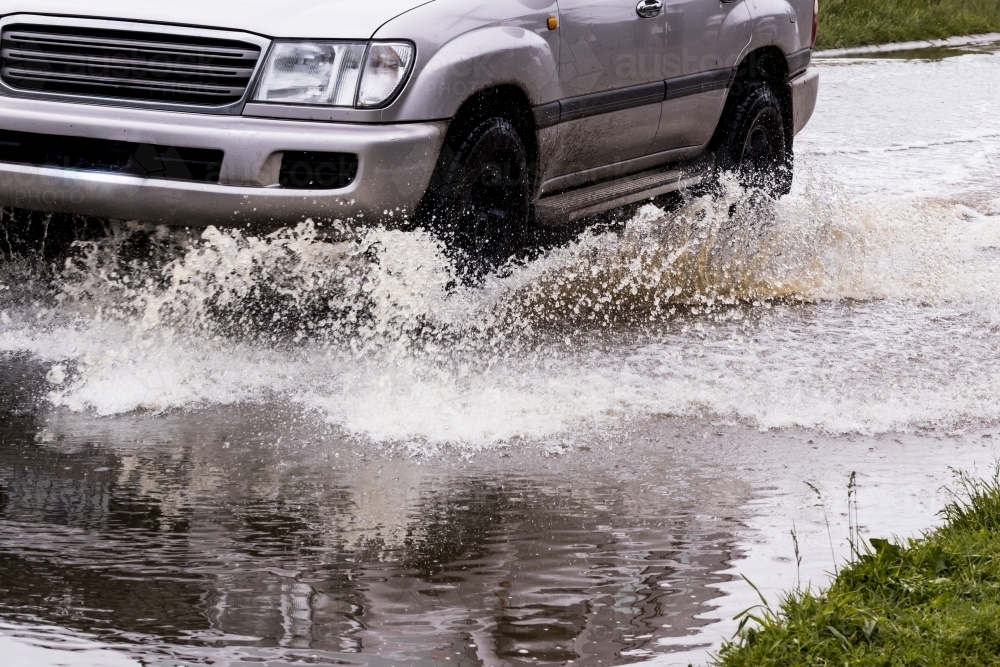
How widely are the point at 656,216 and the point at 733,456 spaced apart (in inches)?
111

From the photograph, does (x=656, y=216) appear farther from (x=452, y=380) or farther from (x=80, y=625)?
(x=80, y=625)

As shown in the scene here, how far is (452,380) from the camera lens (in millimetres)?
5090

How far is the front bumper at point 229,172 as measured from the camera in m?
5.07

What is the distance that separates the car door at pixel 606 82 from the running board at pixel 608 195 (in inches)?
4.3

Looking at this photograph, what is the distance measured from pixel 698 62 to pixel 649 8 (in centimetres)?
54

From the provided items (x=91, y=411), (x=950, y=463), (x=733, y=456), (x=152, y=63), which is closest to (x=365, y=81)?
(x=152, y=63)

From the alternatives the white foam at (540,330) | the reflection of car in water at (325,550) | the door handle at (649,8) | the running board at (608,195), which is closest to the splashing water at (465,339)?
the white foam at (540,330)

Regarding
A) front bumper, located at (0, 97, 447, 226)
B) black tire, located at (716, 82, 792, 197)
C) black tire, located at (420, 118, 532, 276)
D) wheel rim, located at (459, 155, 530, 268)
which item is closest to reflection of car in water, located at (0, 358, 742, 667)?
front bumper, located at (0, 97, 447, 226)

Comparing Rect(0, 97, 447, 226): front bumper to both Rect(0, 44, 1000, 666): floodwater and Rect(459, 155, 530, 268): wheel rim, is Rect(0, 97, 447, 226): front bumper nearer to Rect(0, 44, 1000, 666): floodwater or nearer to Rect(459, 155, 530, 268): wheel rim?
Rect(0, 44, 1000, 666): floodwater

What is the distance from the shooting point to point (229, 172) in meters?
5.09

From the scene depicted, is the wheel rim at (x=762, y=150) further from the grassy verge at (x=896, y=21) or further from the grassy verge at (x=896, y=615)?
the grassy verge at (x=896, y=21)

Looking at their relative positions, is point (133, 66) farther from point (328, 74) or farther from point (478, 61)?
point (478, 61)

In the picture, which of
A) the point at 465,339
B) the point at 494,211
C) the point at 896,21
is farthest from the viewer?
the point at 896,21

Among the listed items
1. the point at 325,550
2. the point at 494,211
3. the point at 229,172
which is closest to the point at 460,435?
the point at 325,550
